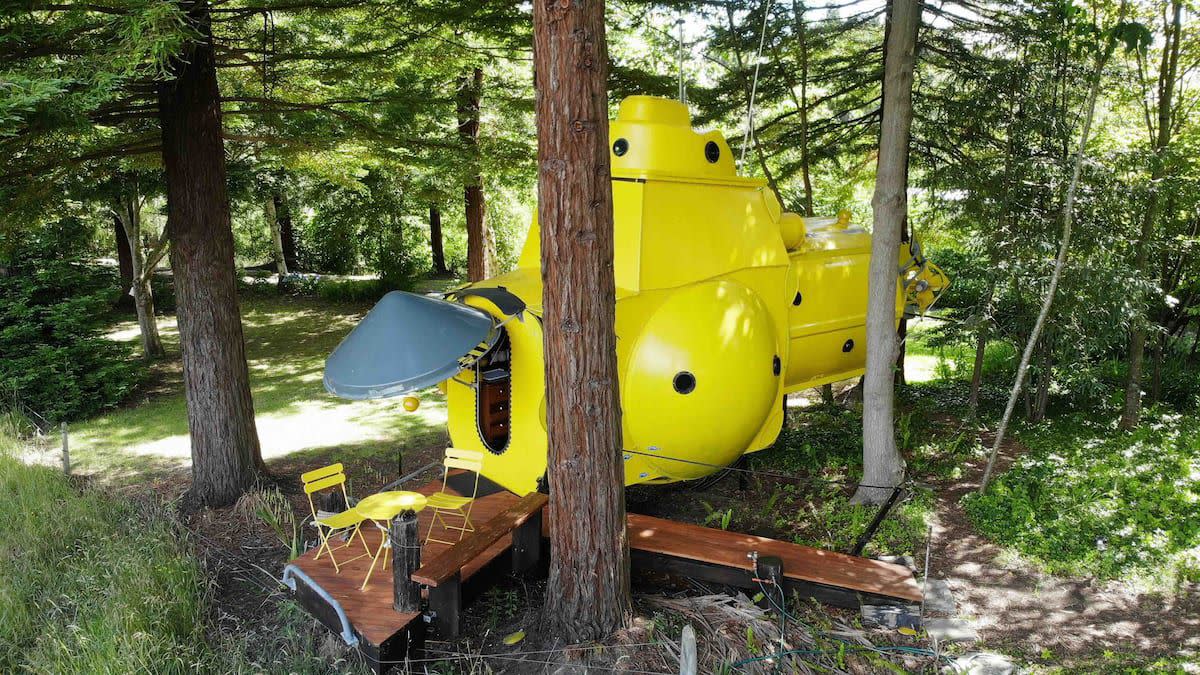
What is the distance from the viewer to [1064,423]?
9375 mm

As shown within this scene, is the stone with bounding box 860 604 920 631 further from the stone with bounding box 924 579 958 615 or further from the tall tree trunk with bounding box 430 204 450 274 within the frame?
the tall tree trunk with bounding box 430 204 450 274

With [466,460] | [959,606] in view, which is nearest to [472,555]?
[466,460]

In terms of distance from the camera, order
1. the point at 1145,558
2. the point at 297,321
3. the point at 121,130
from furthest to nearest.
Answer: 1. the point at 297,321
2. the point at 121,130
3. the point at 1145,558

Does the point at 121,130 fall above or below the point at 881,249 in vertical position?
above

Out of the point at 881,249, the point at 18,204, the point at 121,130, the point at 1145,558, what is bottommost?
the point at 1145,558

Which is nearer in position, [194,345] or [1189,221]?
[194,345]

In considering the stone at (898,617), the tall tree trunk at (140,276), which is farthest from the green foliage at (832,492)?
the tall tree trunk at (140,276)

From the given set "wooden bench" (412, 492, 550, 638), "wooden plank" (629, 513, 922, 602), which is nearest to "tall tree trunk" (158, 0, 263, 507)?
"wooden bench" (412, 492, 550, 638)

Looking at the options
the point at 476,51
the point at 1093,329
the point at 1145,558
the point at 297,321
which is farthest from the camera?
the point at 297,321

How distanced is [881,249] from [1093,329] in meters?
3.50

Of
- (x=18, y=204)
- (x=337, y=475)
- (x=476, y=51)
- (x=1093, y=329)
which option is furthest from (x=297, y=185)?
(x=1093, y=329)

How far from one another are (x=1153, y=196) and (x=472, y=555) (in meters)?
8.03

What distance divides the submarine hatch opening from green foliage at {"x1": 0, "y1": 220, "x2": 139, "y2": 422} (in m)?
9.46

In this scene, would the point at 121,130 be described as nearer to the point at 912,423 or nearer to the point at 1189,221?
the point at 912,423
